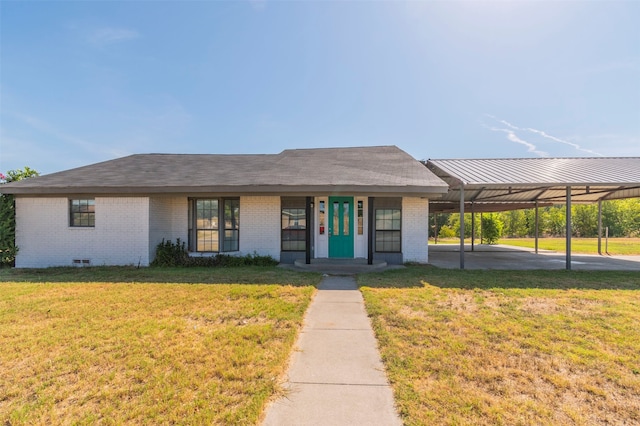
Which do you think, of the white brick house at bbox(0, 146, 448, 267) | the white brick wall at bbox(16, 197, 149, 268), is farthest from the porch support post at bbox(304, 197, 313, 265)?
the white brick wall at bbox(16, 197, 149, 268)

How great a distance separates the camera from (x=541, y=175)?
1006 centimetres

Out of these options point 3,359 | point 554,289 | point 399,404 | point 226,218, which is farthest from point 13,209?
point 554,289

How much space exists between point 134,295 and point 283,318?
366cm

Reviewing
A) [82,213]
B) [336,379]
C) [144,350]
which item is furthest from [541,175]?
[82,213]

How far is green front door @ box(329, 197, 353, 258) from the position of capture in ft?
34.5

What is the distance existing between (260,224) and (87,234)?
19.2ft

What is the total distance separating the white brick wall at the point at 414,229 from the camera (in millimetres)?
10641

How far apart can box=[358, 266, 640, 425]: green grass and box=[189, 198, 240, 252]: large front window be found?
6149 mm

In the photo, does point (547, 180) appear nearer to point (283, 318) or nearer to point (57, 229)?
point (283, 318)

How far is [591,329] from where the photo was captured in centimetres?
442

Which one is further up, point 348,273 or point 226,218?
point 226,218

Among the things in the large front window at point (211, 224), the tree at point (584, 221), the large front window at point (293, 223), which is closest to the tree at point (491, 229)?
the large front window at point (293, 223)

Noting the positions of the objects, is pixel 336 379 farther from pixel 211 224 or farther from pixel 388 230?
pixel 211 224

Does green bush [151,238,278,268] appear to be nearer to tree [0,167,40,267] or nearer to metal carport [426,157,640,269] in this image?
tree [0,167,40,267]
